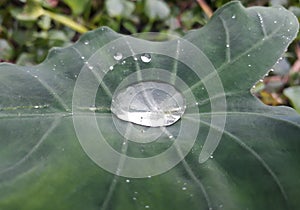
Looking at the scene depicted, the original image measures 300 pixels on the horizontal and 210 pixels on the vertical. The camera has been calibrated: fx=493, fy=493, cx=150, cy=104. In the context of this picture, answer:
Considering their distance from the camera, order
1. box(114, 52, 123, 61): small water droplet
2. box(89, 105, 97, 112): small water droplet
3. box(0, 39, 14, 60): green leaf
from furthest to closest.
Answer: box(0, 39, 14, 60): green leaf, box(114, 52, 123, 61): small water droplet, box(89, 105, 97, 112): small water droplet

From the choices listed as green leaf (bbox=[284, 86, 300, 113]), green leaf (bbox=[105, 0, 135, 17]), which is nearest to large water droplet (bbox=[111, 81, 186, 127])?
green leaf (bbox=[284, 86, 300, 113])

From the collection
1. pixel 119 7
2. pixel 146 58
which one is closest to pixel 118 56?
pixel 146 58

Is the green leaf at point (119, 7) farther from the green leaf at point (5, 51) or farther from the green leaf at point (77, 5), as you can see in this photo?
the green leaf at point (5, 51)

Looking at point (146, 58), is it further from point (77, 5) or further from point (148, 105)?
point (77, 5)

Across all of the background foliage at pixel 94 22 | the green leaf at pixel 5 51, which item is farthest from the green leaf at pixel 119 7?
the green leaf at pixel 5 51

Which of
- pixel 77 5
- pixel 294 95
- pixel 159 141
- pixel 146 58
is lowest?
pixel 159 141

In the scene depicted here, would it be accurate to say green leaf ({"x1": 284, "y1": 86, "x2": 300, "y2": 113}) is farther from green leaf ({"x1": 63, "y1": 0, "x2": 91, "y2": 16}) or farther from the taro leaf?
green leaf ({"x1": 63, "y1": 0, "x2": 91, "y2": 16})
